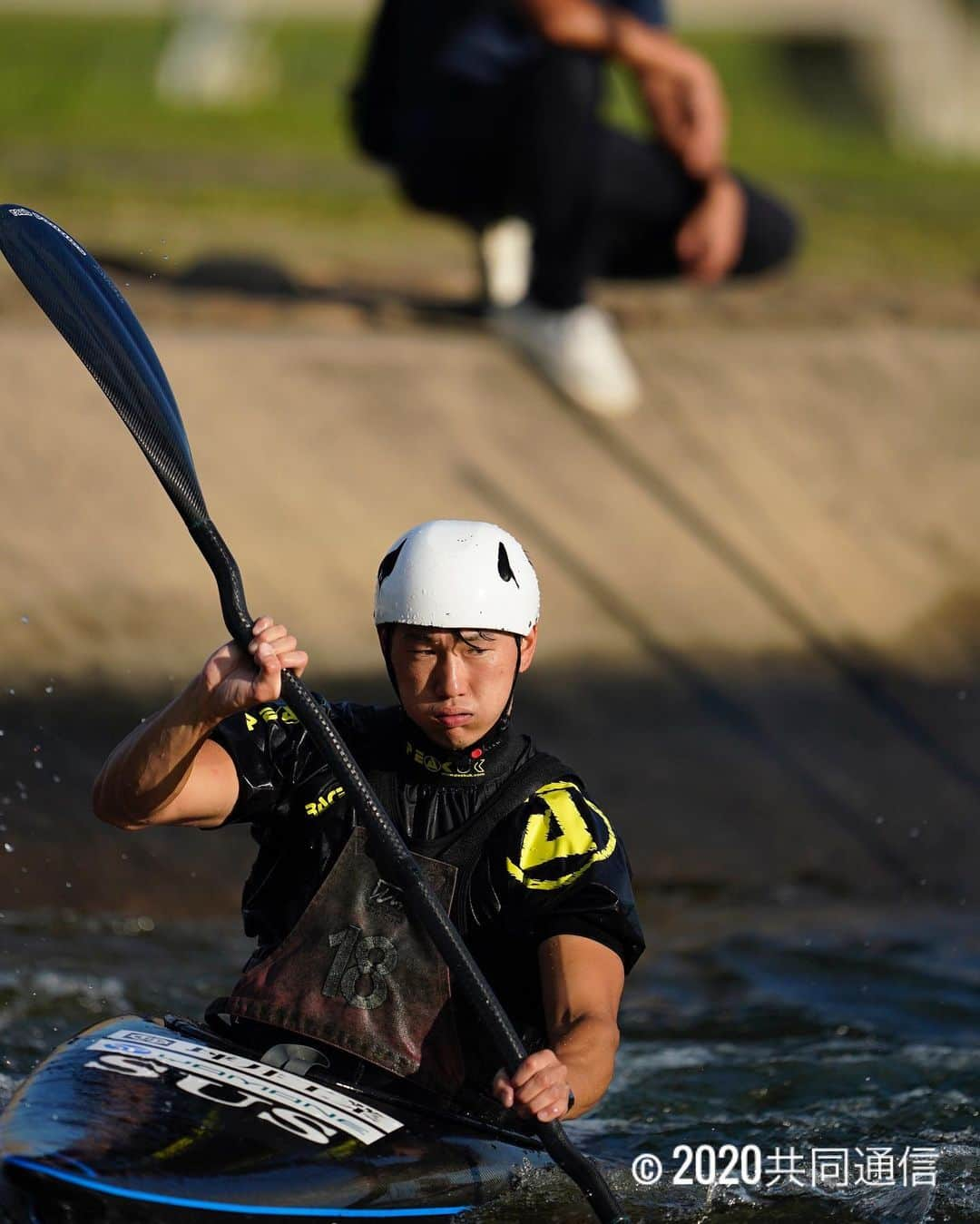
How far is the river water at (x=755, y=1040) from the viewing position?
403 cm

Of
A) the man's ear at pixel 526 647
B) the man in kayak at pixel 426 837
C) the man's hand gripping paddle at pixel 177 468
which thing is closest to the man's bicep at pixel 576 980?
the man in kayak at pixel 426 837

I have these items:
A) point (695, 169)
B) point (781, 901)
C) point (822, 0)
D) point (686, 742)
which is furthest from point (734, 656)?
point (822, 0)

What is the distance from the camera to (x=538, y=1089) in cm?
318

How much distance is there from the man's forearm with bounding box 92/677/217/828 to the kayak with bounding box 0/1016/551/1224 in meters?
0.41

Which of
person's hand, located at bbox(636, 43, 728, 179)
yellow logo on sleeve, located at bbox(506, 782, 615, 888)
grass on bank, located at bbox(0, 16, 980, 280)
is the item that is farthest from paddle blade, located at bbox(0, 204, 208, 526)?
grass on bank, located at bbox(0, 16, 980, 280)

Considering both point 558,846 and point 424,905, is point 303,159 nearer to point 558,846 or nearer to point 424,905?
point 558,846

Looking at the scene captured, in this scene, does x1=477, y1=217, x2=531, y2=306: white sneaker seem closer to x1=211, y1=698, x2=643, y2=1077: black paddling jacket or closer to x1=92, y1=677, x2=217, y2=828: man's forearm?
x1=211, y1=698, x2=643, y2=1077: black paddling jacket

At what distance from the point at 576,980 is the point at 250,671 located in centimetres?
76

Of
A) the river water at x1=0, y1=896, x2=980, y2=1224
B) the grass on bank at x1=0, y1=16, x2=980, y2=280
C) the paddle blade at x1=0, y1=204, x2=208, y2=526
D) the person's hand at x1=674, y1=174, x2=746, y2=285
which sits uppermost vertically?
the grass on bank at x1=0, y1=16, x2=980, y2=280

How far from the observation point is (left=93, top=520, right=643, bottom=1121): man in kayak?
3.44 m

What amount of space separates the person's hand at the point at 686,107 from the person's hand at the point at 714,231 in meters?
0.11

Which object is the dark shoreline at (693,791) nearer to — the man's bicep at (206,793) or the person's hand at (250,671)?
the man's bicep at (206,793)

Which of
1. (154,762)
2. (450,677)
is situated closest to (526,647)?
(450,677)

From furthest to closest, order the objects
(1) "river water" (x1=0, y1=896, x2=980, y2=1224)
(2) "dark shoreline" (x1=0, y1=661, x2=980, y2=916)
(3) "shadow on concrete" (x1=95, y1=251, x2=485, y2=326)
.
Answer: (3) "shadow on concrete" (x1=95, y1=251, x2=485, y2=326) < (2) "dark shoreline" (x1=0, y1=661, x2=980, y2=916) < (1) "river water" (x1=0, y1=896, x2=980, y2=1224)
